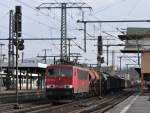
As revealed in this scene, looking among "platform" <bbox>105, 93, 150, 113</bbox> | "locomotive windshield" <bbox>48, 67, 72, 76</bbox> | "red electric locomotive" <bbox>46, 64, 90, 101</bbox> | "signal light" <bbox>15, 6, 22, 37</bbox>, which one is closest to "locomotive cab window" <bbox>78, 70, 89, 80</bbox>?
"red electric locomotive" <bbox>46, 64, 90, 101</bbox>

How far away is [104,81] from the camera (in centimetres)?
6538

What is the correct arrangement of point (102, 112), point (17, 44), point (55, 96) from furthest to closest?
point (55, 96) < point (17, 44) < point (102, 112)

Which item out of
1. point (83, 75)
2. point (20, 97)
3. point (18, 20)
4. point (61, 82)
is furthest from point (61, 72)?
point (20, 97)

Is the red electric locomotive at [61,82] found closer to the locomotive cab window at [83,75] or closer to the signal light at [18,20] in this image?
the locomotive cab window at [83,75]

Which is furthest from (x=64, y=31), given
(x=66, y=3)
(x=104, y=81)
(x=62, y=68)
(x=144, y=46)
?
(x=144, y=46)

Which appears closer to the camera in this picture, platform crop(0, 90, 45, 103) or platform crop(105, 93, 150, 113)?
platform crop(105, 93, 150, 113)

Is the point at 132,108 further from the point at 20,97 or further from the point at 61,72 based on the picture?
the point at 20,97

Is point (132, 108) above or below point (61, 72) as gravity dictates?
below

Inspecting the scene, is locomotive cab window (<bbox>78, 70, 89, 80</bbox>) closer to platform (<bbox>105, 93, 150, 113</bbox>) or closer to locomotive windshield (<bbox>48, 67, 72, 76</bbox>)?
locomotive windshield (<bbox>48, 67, 72, 76</bbox>)

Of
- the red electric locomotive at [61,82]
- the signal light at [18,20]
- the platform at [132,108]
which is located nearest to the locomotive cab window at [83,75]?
the red electric locomotive at [61,82]

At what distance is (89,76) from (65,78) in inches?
509

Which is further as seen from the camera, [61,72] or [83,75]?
[83,75]

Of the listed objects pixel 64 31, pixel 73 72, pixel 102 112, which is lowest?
pixel 102 112

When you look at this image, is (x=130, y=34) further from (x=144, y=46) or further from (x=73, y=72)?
(x=73, y=72)
